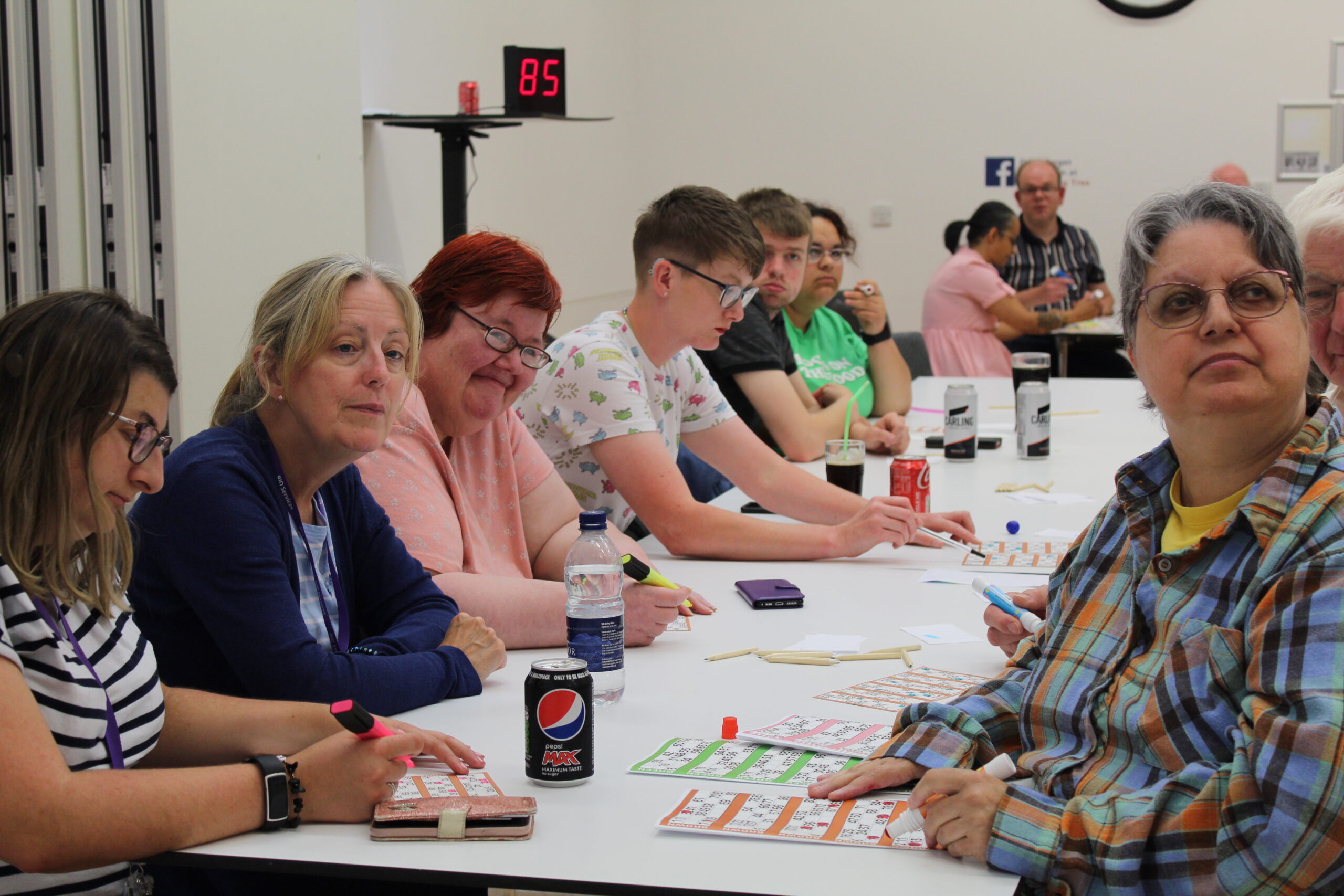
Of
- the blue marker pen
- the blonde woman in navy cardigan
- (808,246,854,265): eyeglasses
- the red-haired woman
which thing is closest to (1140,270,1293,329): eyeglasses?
the blue marker pen

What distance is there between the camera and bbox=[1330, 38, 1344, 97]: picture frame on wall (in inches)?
273

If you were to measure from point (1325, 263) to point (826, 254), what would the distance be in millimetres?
2359

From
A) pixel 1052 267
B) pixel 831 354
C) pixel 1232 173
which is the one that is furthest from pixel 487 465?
pixel 1232 173

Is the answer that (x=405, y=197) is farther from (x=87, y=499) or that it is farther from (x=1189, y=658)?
(x=1189, y=658)

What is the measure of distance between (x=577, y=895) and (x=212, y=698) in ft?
1.67

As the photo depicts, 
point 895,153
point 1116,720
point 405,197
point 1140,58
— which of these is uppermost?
point 1140,58

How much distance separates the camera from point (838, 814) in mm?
1199

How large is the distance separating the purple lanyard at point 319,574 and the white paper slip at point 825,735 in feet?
1.80

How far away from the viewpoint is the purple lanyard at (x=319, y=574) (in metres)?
1.48

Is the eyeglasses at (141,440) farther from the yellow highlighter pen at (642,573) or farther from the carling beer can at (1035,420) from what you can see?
the carling beer can at (1035,420)

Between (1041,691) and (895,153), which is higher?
(895,153)

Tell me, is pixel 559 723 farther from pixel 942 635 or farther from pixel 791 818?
pixel 942 635

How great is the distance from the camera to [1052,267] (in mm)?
6613

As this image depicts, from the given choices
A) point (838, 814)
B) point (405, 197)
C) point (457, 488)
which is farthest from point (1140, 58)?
point (838, 814)
